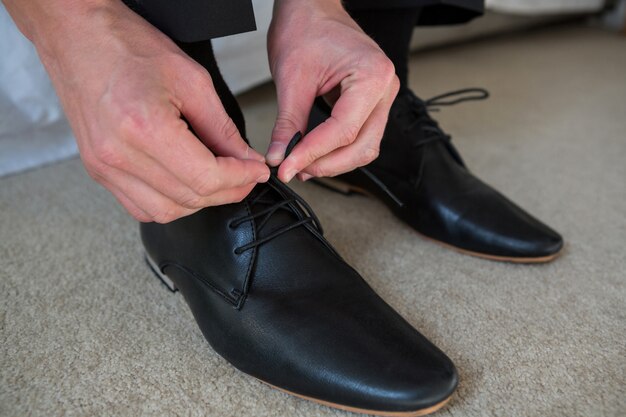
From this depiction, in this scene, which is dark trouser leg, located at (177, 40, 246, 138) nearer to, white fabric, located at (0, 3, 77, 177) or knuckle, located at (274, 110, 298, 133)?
knuckle, located at (274, 110, 298, 133)

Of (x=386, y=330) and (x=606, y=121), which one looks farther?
(x=606, y=121)

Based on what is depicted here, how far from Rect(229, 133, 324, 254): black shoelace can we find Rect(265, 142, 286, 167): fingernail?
0.03 m

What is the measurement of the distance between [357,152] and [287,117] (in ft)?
0.26

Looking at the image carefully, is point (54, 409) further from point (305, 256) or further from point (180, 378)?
point (305, 256)

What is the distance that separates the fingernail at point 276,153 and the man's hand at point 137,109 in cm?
4

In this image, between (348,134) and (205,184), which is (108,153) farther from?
(348,134)

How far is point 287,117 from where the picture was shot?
1.80ft

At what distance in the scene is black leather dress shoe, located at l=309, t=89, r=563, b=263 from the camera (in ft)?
2.33

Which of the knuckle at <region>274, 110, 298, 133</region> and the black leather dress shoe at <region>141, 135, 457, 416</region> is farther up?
the knuckle at <region>274, 110, 298, 133</region>

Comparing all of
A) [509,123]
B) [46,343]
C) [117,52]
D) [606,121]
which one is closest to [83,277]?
[46,343]

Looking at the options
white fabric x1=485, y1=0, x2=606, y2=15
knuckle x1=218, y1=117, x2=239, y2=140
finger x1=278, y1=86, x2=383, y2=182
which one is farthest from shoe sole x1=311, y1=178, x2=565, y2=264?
white fabric x1=485, y1=0, x2=606, y2=15

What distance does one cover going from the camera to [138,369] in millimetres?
547

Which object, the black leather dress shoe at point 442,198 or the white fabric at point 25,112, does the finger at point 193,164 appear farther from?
the white fabric at point 25,112

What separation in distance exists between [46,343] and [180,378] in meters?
0.16
